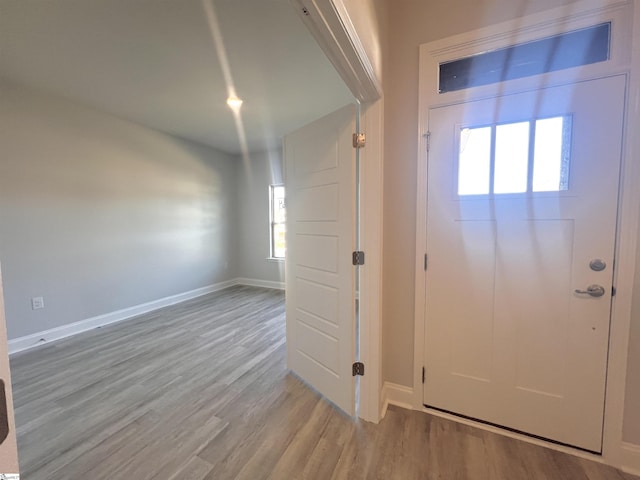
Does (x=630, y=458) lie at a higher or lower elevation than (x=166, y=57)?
lower

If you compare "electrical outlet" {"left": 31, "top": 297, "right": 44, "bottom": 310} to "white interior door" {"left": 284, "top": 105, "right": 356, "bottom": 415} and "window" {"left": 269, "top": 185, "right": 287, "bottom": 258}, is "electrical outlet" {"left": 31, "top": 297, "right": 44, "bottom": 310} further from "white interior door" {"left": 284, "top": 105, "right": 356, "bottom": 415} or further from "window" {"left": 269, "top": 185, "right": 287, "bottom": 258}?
"window" {"left": 269, "top": 185, "right": 287, "bottom": 258}

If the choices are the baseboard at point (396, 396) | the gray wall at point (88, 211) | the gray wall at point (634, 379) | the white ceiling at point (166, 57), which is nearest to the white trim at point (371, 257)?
the baseboard at point (396, 396)

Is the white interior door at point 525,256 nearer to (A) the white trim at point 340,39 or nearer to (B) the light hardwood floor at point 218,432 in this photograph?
(B) the light hardwood floor at point 218,432

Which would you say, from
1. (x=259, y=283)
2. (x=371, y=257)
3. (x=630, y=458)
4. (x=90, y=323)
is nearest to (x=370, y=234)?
(x=371, y=257)

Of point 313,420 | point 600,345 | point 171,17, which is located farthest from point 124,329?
point 600,345

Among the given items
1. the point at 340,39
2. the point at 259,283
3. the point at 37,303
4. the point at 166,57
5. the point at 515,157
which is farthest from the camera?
the point at 259,283

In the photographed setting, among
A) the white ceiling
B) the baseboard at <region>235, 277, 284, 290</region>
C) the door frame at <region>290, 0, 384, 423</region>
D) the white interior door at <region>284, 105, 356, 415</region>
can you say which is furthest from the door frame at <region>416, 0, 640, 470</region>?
the baseboard at <region>235, 277, 284, 290</region>

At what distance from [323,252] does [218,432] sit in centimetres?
134

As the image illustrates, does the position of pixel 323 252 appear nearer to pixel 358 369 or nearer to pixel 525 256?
pixel 358 369

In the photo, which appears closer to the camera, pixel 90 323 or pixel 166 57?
pixel 166 57

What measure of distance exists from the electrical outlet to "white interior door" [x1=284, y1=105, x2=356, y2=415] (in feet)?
9.32

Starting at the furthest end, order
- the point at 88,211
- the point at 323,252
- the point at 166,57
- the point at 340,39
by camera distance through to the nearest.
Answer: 1. the point at 88,211
2. the point at 166,57
3. the point at 323,252
4. the point at 340,39

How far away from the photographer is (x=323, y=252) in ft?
6.42

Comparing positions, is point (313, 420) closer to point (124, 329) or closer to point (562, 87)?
point (562, 87)
